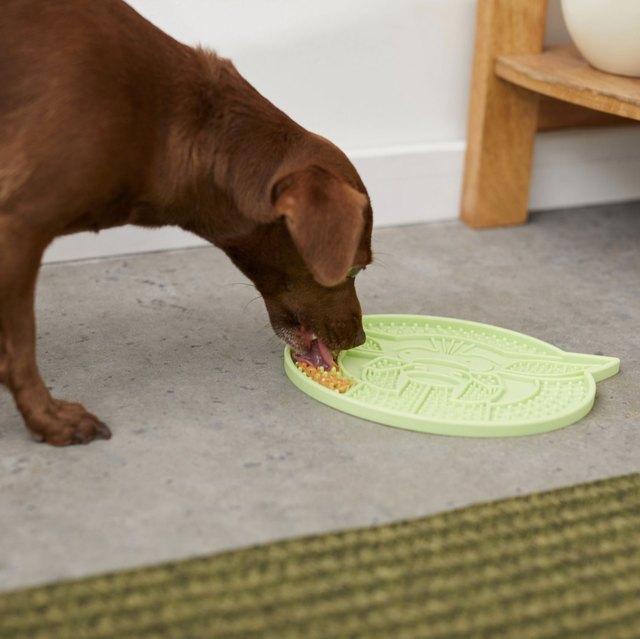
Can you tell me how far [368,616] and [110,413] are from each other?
2.51 ft

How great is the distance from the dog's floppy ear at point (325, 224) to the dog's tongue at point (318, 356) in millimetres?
342

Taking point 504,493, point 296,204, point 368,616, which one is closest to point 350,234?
point 296,204

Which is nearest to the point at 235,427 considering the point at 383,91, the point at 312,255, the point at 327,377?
the point at 327,377

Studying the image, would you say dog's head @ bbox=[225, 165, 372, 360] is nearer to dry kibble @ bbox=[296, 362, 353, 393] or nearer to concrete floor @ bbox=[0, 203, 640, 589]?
dry kibble @ bbox=[296, 362, 353, 393]

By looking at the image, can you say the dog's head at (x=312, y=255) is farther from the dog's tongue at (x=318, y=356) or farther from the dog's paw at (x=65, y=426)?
the dog's paw at (x=65, y=426)

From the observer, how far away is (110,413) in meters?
1.94

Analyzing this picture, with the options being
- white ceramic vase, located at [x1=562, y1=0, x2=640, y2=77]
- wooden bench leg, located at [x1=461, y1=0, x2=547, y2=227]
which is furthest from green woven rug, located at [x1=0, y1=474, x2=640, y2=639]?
wooden bench leg, located at [x1=461, y1=0, x2=547, y2=227]

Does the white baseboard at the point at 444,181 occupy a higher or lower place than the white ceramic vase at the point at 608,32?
lower

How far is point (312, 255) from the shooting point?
171 centimetres

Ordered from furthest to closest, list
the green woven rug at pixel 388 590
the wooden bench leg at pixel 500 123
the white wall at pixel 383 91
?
the wooden bench leg at pixel 500 123 → the white wall at pixel 383 91 → the green woven rug at pixel 388 590

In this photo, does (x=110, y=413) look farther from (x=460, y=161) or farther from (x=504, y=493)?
(x=460, y=161)

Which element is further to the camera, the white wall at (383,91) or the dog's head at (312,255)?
the white wall at (383,91)

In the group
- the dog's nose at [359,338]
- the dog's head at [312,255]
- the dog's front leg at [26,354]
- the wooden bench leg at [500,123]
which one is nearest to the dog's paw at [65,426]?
the dog's front leg at [26,354]

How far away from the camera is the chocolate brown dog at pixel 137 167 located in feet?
5.60
